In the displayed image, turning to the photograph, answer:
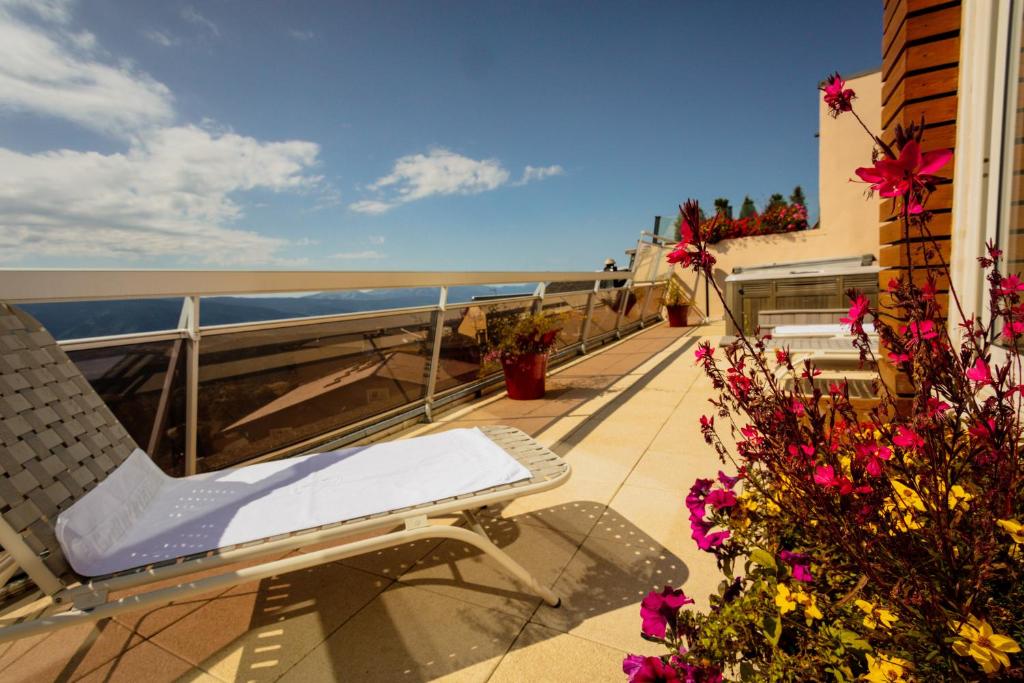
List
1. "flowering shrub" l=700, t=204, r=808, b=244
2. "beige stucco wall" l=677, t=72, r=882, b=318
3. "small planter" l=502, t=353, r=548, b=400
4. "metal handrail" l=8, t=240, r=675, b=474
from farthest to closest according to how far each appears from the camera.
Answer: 1. "flowering shrub" l=700, t=204, r=808, b=244
2. "beige stucco wall" l=677, t=72, r=882, b=318
3. "small planter" l=502, t=353, r=548, b=400
4. "metal handrail" l=8, t=240, r=675, b=474

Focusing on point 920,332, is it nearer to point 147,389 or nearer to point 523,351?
point 147,389

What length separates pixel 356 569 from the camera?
2.25m

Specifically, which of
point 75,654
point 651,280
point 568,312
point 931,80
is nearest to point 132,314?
point 75,654

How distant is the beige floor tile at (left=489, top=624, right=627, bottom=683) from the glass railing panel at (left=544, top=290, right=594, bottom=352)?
4.68 m

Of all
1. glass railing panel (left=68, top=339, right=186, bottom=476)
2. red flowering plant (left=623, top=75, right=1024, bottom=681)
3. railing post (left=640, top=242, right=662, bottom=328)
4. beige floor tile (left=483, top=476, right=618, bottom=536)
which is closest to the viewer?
red flowering plant (left=623, top=75, right=1024, bottom=681)

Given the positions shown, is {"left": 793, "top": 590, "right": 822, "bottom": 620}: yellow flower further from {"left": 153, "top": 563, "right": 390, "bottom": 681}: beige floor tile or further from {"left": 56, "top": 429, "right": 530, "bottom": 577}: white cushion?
{"left": 153, "top": 563, "right": 390, "bottom": 681}: beige floor tile

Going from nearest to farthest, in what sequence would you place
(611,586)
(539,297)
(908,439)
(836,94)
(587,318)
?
(908,439)
(836,94)
(611,586)
(539,297)
(587,318)

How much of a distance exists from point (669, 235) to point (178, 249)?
2551 inches

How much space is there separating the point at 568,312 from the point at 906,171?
6390 millimetres

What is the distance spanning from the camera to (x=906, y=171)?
64cm

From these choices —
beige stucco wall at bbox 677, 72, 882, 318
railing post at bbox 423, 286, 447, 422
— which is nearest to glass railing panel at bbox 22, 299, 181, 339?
railing post at bbox 423, 286, 447, 422

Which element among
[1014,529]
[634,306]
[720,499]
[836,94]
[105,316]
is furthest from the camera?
[634,306]

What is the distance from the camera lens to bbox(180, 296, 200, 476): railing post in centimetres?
266

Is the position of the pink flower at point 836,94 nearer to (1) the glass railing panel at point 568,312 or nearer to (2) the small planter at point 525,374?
(2) the small planter at point 525,374
